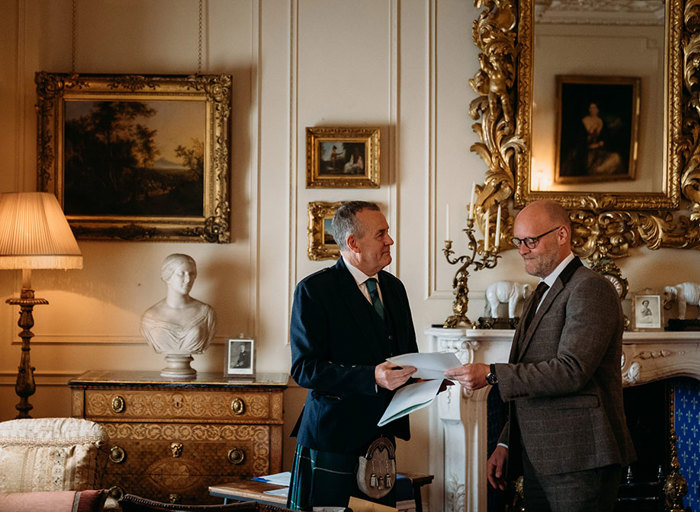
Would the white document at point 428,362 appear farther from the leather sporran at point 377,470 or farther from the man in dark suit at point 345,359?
the leather sporran at point 377,470

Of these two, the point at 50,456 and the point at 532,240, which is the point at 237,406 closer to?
the point at 50,456

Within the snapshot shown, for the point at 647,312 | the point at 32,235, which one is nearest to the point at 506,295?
the point at 647,312

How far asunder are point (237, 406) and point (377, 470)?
159 cm

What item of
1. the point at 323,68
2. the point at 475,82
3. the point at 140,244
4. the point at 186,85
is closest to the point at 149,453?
the point at 140,244

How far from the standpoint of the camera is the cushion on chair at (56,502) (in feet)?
8.25

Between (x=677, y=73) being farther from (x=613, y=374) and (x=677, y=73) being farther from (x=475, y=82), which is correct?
(x=613, y=374)

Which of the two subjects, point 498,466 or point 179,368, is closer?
point 498,466

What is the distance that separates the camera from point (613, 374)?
9.24 feet

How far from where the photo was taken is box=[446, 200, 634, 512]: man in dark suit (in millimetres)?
2705

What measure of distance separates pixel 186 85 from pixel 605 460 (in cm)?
309

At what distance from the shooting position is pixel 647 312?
15.0 ft

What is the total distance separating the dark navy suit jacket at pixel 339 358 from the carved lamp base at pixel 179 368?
1.66 meters

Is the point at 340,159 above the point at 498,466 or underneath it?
above

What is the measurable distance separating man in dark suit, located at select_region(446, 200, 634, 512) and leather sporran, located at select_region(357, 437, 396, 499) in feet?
1.09
